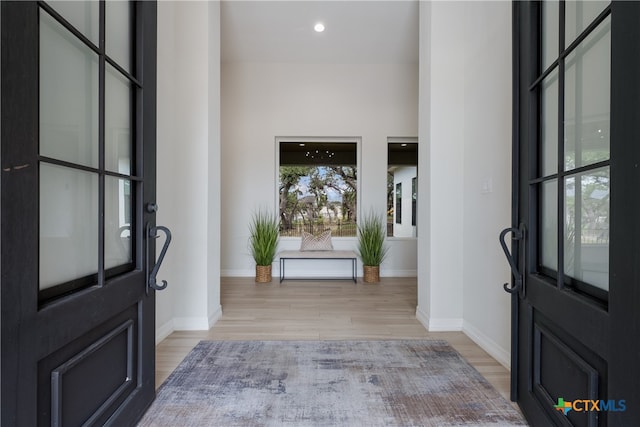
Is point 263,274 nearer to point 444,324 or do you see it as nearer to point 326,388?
point 444,324

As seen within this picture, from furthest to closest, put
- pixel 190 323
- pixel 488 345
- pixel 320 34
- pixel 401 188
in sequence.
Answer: pixel 401 188, pixel 320 34, pixel 190 323, pixel 488 345

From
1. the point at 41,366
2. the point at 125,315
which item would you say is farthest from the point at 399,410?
the point at 41,366

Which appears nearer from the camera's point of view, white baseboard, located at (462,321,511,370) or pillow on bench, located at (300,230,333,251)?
white baseboard, located at (462,321,511,370)

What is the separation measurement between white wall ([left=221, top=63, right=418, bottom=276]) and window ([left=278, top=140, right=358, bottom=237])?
0.24m

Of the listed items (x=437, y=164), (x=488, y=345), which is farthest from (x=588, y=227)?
(x=437, y=164)

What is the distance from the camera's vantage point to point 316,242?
201 inches

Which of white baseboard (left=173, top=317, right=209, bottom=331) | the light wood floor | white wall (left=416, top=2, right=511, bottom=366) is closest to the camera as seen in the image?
the light wood floor

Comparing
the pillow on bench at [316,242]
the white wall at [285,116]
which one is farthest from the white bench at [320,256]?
the white wall at [285,116]

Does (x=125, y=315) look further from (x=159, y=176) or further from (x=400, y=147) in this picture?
(x=400, y=147)

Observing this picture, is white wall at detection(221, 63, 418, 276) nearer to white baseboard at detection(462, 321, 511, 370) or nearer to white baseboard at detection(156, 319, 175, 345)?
white baseboard at detection(156, 319, 175, 345)

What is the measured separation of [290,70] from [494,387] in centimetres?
459

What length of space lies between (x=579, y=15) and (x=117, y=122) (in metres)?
1.75

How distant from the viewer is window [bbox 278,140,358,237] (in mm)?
5281

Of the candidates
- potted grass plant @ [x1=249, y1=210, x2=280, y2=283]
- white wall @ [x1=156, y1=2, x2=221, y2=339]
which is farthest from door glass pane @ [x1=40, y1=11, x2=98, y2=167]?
potted grass plant @ [x1=249, y1=210, x2=280, y2=283]
